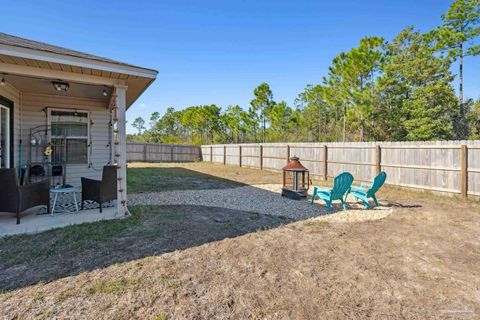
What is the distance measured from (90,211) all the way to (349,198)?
6.42 metres

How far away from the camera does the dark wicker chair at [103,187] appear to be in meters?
4.94

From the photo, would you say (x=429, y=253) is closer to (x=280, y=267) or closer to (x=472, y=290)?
(x=472, y=290)

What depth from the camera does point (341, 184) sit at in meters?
5.82

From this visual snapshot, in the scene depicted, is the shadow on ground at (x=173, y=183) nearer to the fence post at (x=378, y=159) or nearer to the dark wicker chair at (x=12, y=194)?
the dark wicker chair at (x=12, y=194)

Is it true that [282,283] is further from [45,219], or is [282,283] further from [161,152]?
[161,152]

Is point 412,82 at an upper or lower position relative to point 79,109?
upper

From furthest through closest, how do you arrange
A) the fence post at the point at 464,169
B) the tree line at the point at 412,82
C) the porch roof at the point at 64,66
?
the tree line at the point at 412,82
the fence post at the point at 464,169
the porch roof at the point at 64,66

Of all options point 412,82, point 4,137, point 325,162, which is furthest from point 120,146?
point 412,82

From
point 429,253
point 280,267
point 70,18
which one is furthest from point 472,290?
point 70,18

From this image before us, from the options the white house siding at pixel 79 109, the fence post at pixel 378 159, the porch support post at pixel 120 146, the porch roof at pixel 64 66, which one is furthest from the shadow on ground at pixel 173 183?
the fence post at pixel 378 159

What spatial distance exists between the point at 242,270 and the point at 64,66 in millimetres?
4221

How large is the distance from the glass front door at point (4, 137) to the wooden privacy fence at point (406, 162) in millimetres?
10122

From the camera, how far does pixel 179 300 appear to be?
7.50 feet

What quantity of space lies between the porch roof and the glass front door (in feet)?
6.29
